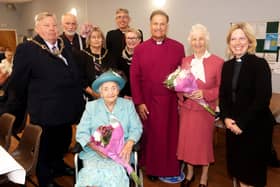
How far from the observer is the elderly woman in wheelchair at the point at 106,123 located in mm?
2080

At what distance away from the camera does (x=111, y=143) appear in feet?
7.10

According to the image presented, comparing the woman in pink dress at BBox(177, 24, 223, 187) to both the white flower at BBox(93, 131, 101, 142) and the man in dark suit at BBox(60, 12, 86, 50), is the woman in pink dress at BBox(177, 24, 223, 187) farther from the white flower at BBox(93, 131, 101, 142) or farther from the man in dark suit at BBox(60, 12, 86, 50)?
the man in dark suit at BBox(60, 12, 86, 50)

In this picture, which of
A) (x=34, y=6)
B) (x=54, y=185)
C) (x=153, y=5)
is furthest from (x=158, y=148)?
(x=34, y=6)

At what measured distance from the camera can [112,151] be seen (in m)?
2.17

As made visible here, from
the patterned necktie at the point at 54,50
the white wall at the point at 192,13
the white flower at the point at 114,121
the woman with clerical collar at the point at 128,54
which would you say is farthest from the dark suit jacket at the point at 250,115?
the white wall at the point at 192,13

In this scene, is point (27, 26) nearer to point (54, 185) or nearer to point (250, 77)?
point (54, 185)

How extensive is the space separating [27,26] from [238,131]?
1059 cm

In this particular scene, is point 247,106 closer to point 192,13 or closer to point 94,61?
point 94,61

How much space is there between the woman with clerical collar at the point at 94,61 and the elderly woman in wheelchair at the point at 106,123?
1.87 feet

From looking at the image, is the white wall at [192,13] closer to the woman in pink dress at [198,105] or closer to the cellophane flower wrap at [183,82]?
the woman in pink dress at [198,105]

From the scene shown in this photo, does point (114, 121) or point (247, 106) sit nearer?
point (247, 106)

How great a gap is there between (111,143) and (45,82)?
29.7 inches

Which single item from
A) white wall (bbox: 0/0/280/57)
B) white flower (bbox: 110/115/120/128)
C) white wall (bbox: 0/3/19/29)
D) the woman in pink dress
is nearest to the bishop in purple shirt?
the woman in pink dress

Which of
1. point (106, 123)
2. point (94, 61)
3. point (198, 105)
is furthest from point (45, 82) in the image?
point (198, 105)
